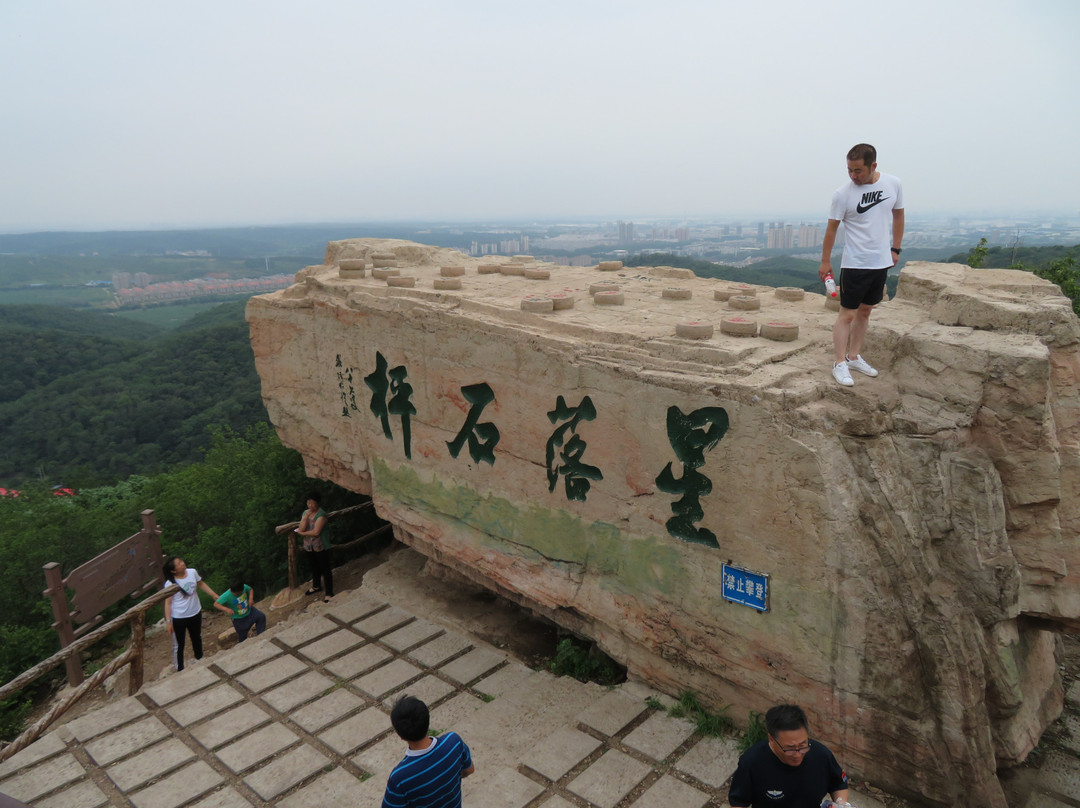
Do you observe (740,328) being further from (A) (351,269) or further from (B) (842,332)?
(A) (351,269)

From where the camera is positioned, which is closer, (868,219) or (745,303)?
(868,219)

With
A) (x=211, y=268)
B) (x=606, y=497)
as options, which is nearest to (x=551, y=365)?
(x=606, y=497)

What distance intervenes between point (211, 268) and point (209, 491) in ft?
287

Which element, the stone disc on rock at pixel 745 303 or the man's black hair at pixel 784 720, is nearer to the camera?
the man's black hair at pixel 784 720

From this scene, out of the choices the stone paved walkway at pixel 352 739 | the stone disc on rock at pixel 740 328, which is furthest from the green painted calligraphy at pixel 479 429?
the stone disc on rock at pixel 740 328

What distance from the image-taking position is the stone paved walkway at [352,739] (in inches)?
181

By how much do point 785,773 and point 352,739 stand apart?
340 cm

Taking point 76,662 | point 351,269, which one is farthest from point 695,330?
point 76,662

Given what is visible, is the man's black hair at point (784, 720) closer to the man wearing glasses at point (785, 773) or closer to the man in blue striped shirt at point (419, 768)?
the man wearing glasses at point (785, 773)

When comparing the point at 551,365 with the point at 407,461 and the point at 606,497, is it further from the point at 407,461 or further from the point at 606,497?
the point at 407,461

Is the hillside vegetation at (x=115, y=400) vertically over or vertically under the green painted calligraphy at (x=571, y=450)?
under

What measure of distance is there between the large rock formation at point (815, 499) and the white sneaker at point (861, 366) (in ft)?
0.22

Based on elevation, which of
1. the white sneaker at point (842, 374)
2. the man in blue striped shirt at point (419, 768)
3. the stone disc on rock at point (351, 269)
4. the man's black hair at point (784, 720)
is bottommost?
the man in blue striped shirt at point (419, 768)

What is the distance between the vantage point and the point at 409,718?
3029mm
